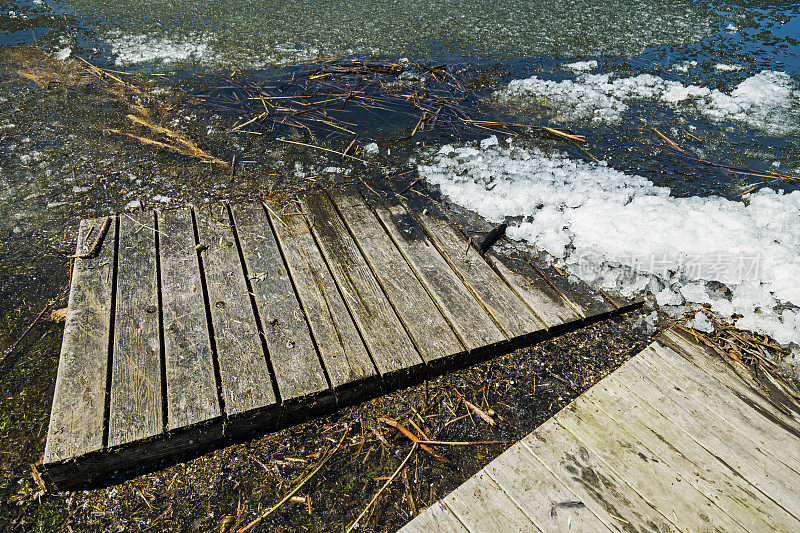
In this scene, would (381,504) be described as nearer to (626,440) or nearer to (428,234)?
(626,440)

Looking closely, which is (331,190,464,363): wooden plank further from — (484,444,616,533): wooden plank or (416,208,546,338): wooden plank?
(484,444,616,533): wooden plank

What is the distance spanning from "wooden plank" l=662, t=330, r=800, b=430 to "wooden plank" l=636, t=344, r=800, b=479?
40 mm

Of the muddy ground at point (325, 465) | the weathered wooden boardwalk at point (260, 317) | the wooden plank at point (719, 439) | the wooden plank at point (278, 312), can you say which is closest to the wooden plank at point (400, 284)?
the weathered wooden boardwalk at point (260, 317)

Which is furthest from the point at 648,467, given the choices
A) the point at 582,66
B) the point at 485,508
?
the point at 582,66

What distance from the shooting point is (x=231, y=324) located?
2.25 metres

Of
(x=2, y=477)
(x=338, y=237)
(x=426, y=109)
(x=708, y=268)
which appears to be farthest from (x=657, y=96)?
(x=2, y=477)

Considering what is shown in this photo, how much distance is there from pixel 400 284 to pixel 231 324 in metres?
0.82

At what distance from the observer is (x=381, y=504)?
71.7 inches

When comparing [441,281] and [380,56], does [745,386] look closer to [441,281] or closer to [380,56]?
[441,281]

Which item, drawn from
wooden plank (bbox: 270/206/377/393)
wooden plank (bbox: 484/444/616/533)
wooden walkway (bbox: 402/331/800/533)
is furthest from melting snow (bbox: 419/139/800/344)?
wooden plank (bbox: 484/444/616/533)

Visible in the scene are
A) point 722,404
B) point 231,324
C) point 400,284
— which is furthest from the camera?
point 400,284

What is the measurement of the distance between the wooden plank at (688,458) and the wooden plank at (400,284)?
0.64 meters

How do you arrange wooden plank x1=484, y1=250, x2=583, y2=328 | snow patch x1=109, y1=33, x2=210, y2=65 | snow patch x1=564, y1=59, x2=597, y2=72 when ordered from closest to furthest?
wooden plank x1=484, y1=250, x2=583, y2=328
snow patch x1=109, y1=33, x2=210, y2=65
snow patch x1=564, y1=59, x2=597, y2=72

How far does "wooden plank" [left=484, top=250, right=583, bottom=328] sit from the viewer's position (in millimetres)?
2480
